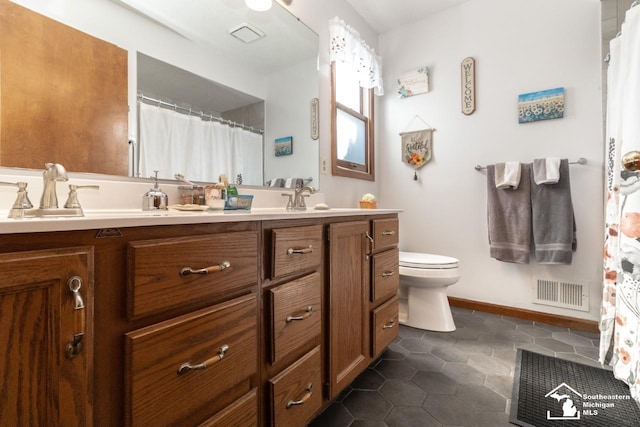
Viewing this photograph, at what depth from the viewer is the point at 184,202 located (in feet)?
3.86

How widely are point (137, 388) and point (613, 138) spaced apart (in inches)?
82.7

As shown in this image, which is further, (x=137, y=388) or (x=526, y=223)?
(x=526, y=223)

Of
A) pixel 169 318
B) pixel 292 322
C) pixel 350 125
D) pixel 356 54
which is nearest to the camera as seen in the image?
pixel 169 318

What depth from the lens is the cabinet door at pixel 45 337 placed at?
44 cm

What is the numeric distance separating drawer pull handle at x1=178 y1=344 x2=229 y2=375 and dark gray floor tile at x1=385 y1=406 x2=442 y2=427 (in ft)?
2.69

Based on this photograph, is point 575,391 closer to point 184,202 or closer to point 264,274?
point 264,274

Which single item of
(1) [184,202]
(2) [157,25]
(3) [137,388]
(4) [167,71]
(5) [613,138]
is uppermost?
(2) [157,25]

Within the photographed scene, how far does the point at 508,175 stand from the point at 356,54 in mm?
1450

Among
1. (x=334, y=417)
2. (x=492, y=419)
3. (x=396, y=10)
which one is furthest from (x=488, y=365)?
(x=396, y=10)

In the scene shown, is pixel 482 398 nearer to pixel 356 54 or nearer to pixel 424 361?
pixel 424 361

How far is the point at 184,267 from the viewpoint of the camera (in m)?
0.65

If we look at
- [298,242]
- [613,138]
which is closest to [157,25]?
[298,242]

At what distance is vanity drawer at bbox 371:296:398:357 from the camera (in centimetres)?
142

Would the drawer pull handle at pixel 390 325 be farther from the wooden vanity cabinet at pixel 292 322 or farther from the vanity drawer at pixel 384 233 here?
the wooden vanity cabinet at pixel 292 322
